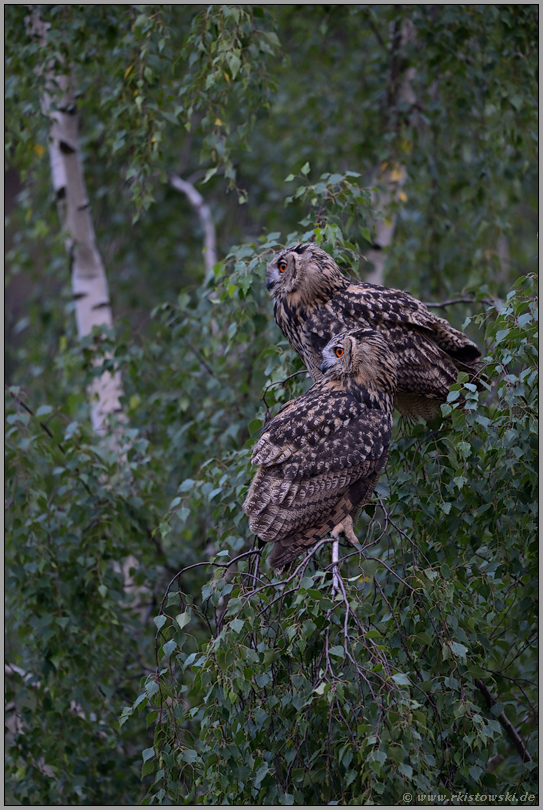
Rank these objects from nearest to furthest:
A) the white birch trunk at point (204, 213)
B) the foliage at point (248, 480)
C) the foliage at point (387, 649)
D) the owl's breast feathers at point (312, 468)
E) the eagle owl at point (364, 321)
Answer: the foliage at point (387, 649)
the foliage at point (248, 480)
the owl's breast feathers at point (312, 468)
the eagle owl at point (364, 321)
the white birch trunk at point (204, 213)

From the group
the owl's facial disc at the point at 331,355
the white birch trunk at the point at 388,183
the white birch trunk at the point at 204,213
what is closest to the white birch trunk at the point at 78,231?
the white birch trunk at the point at 204,213

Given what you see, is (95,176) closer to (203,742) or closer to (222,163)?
(222,163)

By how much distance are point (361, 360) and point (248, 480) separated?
53 cm

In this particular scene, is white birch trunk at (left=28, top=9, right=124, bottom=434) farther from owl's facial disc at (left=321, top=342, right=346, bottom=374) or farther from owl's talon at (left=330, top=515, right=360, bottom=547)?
owl's talon at (left=330, top=515, right=360, bottom=547)

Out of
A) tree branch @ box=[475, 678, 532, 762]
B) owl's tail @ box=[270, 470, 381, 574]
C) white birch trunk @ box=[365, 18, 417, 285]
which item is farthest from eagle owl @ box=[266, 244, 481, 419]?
white birch trunk @ box=[365, 18, 417, 285]

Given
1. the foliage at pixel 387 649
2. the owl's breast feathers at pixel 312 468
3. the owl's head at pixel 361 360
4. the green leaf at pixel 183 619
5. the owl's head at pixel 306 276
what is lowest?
the foliage at pixel 387 649

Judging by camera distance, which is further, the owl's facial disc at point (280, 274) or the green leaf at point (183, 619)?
the owl's facial disc at point (280, 274)

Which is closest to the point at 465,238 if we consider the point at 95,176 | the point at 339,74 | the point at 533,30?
the point at 533,30

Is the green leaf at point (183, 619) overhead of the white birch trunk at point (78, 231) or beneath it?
beneath

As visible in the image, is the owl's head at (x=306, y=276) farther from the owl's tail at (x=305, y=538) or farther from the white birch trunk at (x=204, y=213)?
the white birch trunk at (x=204, y=213)

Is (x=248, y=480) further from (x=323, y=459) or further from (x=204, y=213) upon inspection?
(x=204, y=213)

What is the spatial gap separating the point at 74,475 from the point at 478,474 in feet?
5.30

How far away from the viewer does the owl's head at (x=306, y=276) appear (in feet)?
8.79

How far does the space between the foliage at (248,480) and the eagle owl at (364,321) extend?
0.35 feet
